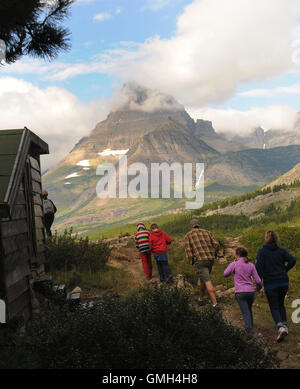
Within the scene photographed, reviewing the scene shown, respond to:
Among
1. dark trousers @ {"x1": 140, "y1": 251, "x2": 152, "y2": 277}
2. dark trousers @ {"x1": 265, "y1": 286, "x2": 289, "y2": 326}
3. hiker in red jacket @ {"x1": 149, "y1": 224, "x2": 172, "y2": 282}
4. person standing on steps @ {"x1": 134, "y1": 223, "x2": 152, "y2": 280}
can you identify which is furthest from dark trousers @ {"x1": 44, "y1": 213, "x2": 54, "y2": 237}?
dark trousers @ {"x1": 265, "y1": 286, "x2": 289, "y2": 326}

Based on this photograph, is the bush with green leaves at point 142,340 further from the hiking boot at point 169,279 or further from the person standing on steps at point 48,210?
the person standing on steps at point 48,210

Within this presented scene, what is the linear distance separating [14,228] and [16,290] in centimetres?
106

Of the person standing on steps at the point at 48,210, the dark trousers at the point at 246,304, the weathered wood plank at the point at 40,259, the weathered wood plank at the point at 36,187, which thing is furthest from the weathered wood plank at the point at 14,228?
the person standing on steps at the point at 48,210

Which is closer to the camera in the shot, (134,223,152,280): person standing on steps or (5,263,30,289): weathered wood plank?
(5,263,30,289): weathered wood plank

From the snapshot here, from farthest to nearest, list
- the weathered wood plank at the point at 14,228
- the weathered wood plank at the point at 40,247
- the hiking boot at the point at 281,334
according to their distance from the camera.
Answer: the weathered wood plank at the point at 40,247
the hiking boot at the point at 281,334
the weathered wood plank at the point at 14,228

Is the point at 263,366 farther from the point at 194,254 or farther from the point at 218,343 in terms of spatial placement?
the point at 194,254

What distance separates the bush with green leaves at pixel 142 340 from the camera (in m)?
4.70

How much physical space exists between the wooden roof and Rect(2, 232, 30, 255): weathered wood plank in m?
0.78

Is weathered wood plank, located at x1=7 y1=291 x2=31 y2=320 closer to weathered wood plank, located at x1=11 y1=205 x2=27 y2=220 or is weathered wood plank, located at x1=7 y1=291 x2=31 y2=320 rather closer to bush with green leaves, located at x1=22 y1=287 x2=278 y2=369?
bush with green leaves, located at x1=22 y1=287 x2=278 y2=369

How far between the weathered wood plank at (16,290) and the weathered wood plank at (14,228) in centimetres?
86

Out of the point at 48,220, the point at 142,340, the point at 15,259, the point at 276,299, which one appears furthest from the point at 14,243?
the point at 48,220

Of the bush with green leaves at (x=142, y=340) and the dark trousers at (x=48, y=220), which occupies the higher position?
the dark trousers at (x=48, y=220)

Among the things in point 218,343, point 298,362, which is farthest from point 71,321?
point 298,362

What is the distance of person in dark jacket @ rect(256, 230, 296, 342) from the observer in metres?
7.50
